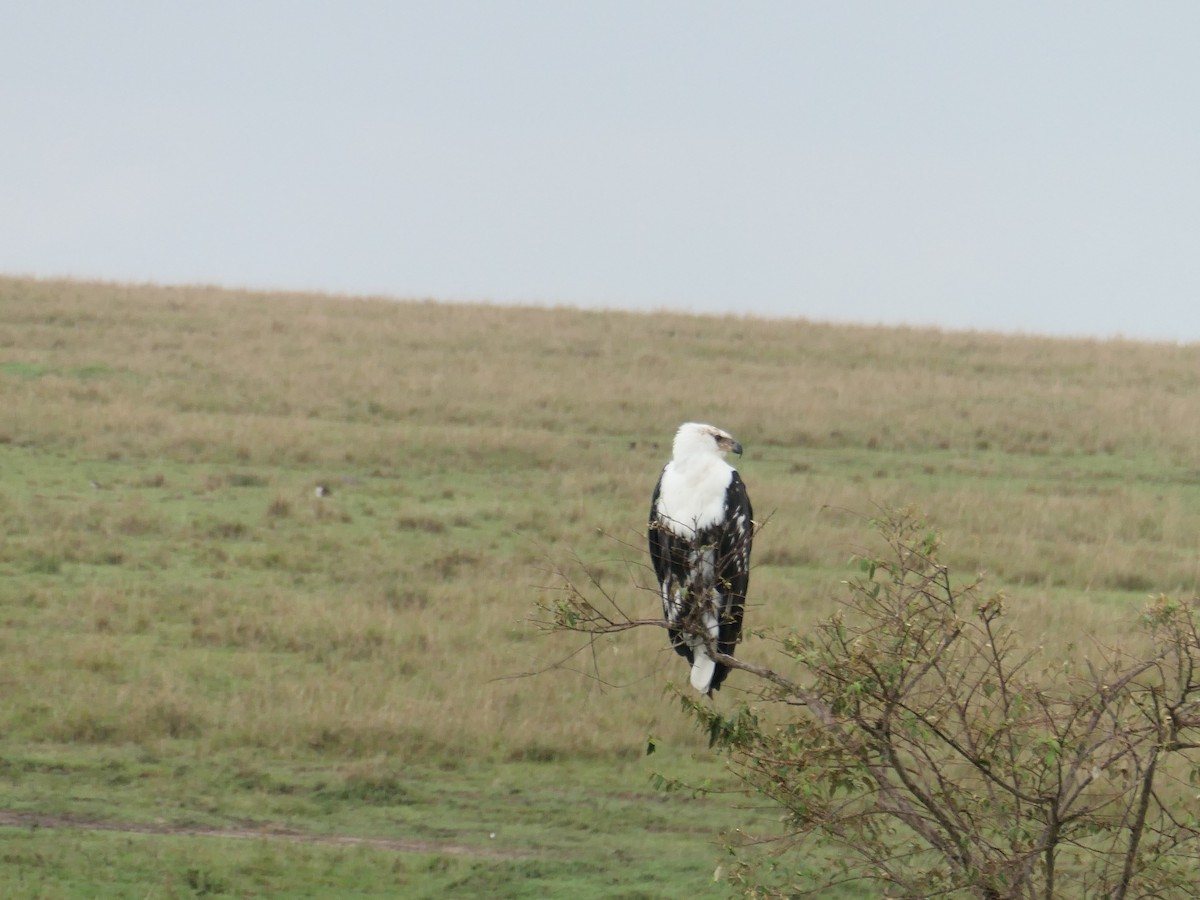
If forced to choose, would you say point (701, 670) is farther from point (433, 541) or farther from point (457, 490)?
point (457, 490)

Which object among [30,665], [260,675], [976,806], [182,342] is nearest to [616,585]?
[260,675]

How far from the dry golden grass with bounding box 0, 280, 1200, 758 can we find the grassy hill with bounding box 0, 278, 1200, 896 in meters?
0.05

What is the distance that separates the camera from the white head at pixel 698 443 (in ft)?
25.2

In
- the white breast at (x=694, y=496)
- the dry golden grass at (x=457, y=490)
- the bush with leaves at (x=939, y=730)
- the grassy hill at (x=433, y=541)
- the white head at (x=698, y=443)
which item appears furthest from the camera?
the dry golden grass at (x=457, y=490)

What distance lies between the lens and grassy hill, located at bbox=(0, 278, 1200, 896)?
8.06 metres

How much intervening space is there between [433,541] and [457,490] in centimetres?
246

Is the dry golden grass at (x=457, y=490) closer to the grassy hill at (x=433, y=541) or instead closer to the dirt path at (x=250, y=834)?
the grassy hill at (x=433, y=541)

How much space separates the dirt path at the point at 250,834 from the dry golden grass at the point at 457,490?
4.34 ft

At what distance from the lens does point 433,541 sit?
14.8m

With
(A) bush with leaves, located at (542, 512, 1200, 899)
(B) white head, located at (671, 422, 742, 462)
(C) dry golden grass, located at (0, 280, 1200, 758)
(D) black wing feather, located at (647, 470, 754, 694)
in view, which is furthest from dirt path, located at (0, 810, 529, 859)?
(A) bush with leaves, located at (542, 512, 1200, 899)

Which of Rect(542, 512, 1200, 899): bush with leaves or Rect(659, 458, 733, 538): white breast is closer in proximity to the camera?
Rect(542, 512, 1200, 899): bush with leaves

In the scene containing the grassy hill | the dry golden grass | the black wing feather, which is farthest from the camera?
the dry golden grass

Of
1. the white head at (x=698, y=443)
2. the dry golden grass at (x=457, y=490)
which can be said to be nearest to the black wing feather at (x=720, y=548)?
the white head at (x=698, y=443)

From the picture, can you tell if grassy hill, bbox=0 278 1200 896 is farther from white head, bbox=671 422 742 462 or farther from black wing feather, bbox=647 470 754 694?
white head, bbox=671 422 742 462
